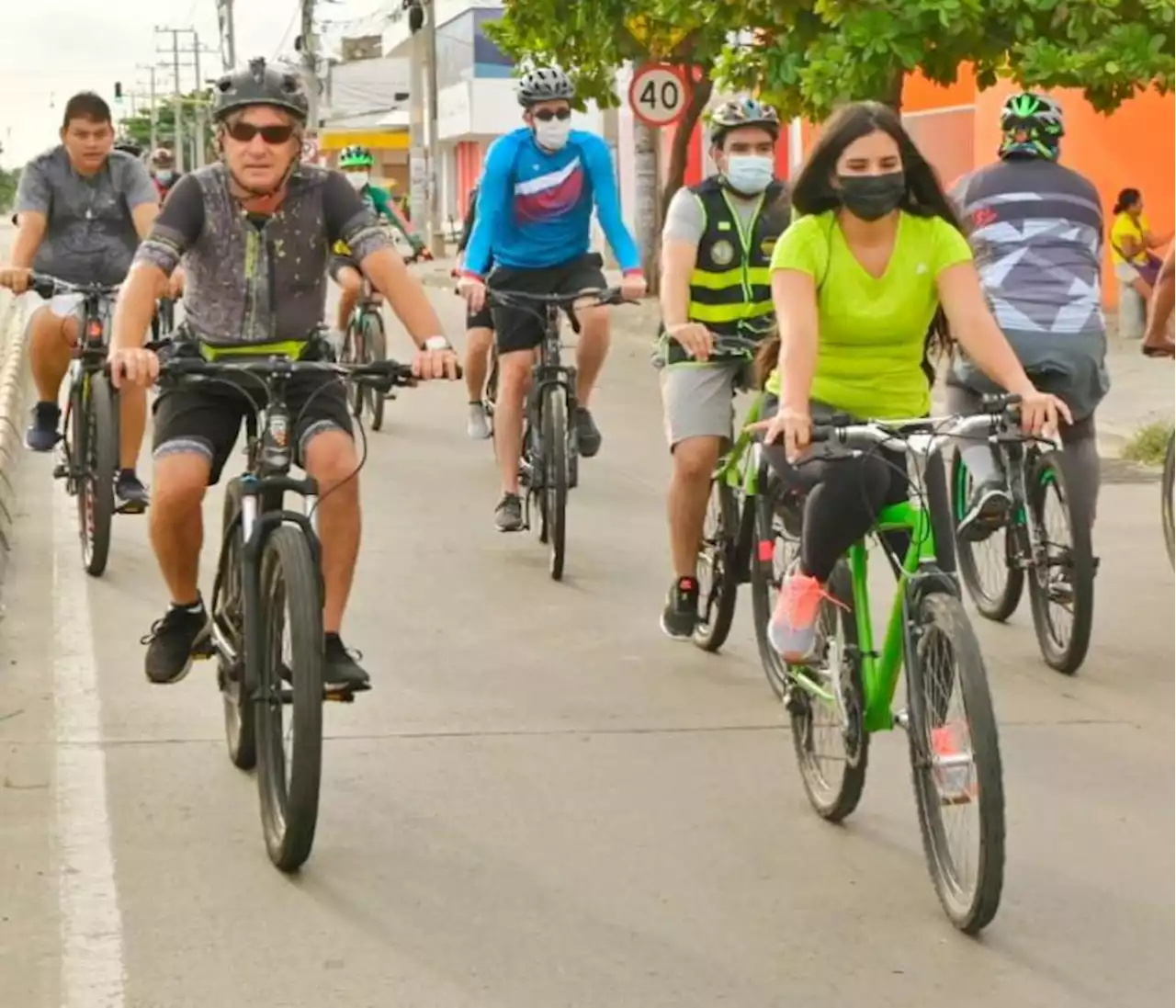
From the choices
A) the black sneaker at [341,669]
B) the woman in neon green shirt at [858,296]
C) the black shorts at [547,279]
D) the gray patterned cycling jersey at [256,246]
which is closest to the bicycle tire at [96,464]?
the black shorts at [547,279]

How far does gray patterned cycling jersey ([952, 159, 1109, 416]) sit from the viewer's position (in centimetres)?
852

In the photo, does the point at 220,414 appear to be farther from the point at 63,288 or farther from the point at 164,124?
the point at 164,124

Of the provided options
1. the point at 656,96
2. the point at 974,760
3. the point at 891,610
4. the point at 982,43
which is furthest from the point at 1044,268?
the point at 656,96

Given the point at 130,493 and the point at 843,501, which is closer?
the point at 843,501

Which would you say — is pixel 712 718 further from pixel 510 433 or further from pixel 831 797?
pixel 510 433

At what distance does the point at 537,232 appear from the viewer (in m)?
11.1

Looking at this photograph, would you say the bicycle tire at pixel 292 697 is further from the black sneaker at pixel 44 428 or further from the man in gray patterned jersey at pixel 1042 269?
the black sneaker at pixel 44 428

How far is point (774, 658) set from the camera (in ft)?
25.0

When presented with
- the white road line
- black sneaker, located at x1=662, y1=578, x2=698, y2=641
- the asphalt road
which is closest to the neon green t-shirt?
the asphalt road

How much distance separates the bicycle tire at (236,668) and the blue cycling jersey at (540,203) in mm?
4130

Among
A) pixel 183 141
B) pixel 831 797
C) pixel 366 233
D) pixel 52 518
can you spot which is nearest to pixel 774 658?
pixel 831 797

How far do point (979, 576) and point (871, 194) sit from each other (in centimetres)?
373

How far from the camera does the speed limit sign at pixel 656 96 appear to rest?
80.9 feet

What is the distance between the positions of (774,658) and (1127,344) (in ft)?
50.4
